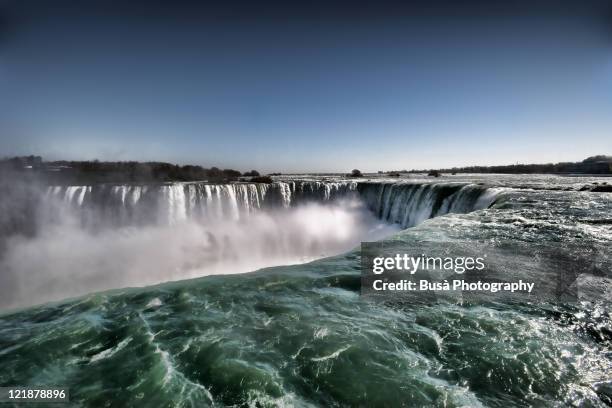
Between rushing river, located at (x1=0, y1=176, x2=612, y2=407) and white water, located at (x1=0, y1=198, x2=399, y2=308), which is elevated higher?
rushing river, located at (x1=0, y1=176, x2=612, y2=407)

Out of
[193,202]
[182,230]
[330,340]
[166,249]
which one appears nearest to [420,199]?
[193,202]

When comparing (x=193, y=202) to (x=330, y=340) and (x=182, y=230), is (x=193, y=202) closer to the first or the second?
(x=182, y=230)

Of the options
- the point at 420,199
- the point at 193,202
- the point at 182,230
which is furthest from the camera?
the point at 193,202

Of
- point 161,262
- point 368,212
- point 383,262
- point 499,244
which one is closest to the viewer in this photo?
point 383,262

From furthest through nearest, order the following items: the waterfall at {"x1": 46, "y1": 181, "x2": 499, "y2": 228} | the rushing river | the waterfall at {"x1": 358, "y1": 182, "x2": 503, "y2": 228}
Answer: the waterfall at {"x1": 46, "y1": 181, "x2": 499, "y2": 228} → the waterfall at {"x1": 358, "y1": 182, "x2": 503, "y2": 228} → the rushing river

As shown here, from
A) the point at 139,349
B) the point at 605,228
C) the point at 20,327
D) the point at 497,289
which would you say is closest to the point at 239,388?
the point at 139,349

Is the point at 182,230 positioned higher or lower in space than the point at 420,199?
lower

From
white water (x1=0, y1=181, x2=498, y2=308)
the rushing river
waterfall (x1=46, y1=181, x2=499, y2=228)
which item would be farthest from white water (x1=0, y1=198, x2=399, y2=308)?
the rushing river

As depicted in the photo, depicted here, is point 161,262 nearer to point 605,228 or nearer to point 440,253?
point 440,253

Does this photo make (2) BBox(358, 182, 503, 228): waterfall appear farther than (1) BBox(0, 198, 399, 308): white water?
No

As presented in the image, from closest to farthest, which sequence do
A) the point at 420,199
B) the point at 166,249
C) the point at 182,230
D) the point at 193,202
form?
the point at 166,249 → the point at 420,199 → the point at 182,230 → the point at 193,202

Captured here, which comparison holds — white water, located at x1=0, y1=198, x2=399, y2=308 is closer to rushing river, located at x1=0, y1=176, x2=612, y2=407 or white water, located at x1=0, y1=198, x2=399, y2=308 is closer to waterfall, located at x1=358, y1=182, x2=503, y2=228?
waterfall, located at x1=358, y1=182, x2=503, y2=228
